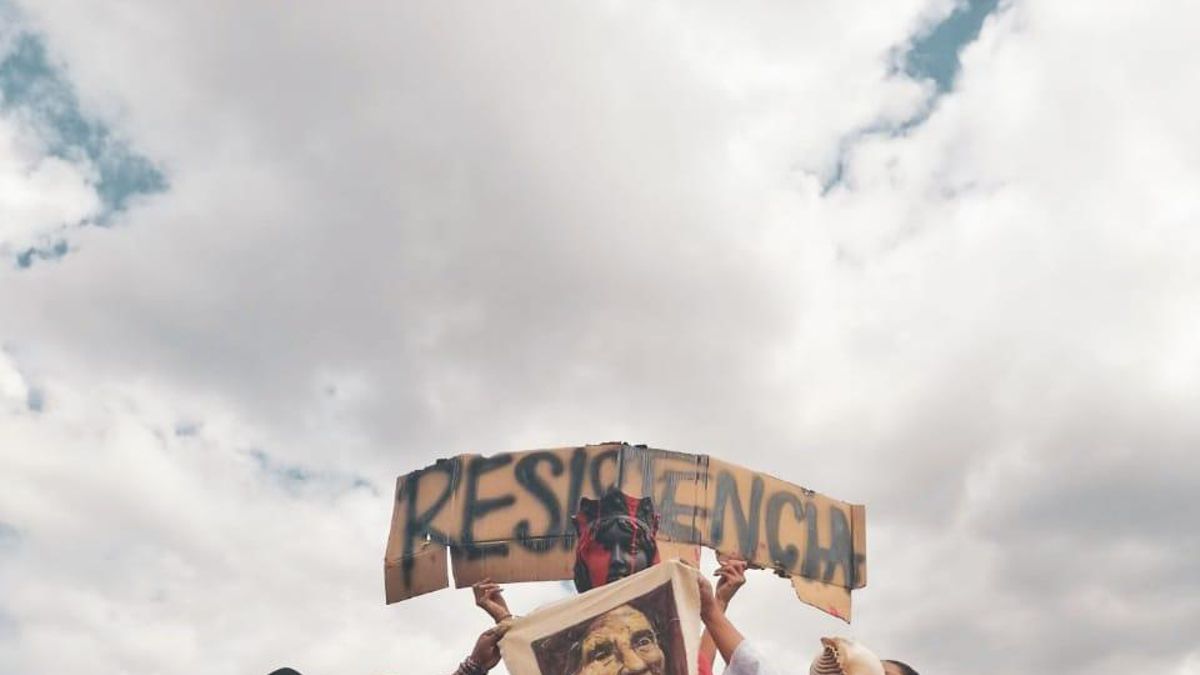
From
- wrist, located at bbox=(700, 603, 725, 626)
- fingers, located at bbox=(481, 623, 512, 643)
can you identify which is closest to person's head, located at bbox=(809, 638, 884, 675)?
wrist, located at bbox=(700, 603, 725, 626)

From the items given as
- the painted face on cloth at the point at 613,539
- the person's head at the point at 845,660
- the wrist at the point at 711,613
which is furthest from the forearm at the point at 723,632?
the painted face on cloth at the point at 613,539

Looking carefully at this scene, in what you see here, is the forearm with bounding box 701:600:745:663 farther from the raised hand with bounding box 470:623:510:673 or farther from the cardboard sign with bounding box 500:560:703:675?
the raised hand with bounding box 470:623:510:673

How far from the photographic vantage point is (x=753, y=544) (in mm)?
11289

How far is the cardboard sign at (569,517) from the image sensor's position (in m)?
11.0

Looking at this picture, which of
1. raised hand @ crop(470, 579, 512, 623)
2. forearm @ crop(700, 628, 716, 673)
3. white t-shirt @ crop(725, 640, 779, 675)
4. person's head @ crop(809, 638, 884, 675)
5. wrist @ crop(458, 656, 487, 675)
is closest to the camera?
person's head @ crop(809, 638, 884, 675)

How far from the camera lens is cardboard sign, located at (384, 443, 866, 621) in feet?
36.0

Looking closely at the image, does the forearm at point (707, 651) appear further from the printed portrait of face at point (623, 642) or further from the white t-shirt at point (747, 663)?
the white t-shirt at point (747, 663)

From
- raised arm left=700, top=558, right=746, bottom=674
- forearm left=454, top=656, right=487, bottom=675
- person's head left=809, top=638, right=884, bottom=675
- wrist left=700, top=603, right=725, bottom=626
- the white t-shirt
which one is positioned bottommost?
person's head left=809, top=638, right=884, bottom=675

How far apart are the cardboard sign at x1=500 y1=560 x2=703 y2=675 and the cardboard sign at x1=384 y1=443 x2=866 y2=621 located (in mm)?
2985

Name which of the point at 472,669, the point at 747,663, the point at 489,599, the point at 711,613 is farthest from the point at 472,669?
the point at 747,663

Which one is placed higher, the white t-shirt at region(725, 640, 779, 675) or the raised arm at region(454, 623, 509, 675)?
the raised arm at region(454, 623, 509, 675)

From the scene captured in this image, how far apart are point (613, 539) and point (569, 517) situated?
138 cm

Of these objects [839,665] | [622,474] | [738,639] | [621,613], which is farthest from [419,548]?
[839,665]

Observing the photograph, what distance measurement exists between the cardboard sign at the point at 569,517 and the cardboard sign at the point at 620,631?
2.98 m
